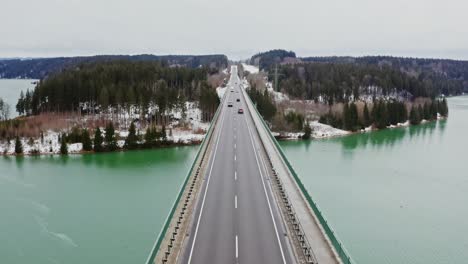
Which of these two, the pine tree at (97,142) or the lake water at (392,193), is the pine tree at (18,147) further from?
the lake water at (392,193)

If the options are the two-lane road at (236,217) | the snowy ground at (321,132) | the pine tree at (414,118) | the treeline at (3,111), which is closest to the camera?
the two-lane road at (236,217)

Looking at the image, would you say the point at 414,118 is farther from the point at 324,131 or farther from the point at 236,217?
the point at 236,217

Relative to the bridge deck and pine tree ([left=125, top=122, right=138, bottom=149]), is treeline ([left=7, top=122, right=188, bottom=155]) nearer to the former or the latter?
pine tree ([left=125, top=122, right=138, bottom=149])

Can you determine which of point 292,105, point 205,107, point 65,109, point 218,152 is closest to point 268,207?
point 218,152

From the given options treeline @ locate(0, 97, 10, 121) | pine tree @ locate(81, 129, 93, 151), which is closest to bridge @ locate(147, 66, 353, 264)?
pine tree @ locate(81, 129, 93, 151)

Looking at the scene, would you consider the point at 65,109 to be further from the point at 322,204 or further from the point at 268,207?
the point at 268,207

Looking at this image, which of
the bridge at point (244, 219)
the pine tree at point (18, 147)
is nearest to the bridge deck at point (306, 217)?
the bridge at point (244, 219)
